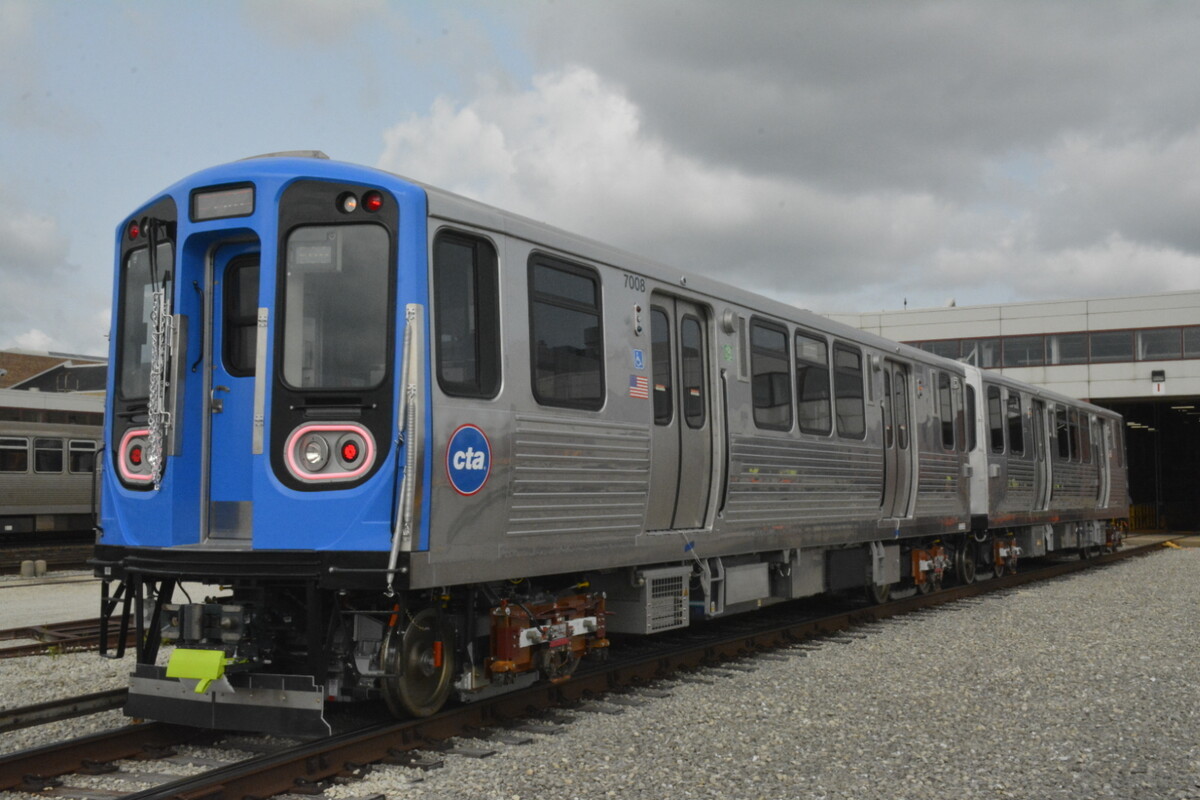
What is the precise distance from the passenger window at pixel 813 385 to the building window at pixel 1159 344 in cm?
2899

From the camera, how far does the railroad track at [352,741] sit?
532cm

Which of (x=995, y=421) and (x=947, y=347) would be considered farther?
(x=947, y=347)

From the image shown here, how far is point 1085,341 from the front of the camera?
36.9m

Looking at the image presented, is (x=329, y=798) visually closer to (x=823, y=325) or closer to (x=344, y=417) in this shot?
(x=344, y=417)

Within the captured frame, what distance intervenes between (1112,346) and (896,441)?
27.3 meters

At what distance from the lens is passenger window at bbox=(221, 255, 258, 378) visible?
666 centimetres

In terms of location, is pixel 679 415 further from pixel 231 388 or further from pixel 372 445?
pixel 231 388

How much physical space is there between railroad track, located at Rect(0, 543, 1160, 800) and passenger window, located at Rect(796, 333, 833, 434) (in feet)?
7.94

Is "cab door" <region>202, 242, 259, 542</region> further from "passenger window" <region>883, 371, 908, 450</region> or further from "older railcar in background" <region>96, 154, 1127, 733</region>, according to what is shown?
"passenger window" <region>883, 371, 908, 450</region>

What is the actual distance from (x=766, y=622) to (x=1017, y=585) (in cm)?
679

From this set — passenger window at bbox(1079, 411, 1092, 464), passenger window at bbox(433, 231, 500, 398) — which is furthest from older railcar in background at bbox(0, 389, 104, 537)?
passenger window at bbox(1079, 411, 1092, 464)

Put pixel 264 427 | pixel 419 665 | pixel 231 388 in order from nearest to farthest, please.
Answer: pixel 264 427 < pixel 419 665 < pixel 231 388

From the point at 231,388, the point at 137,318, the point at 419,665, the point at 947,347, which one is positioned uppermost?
the point at 947,347

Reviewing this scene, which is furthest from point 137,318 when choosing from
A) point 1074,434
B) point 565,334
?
point 1074,434
